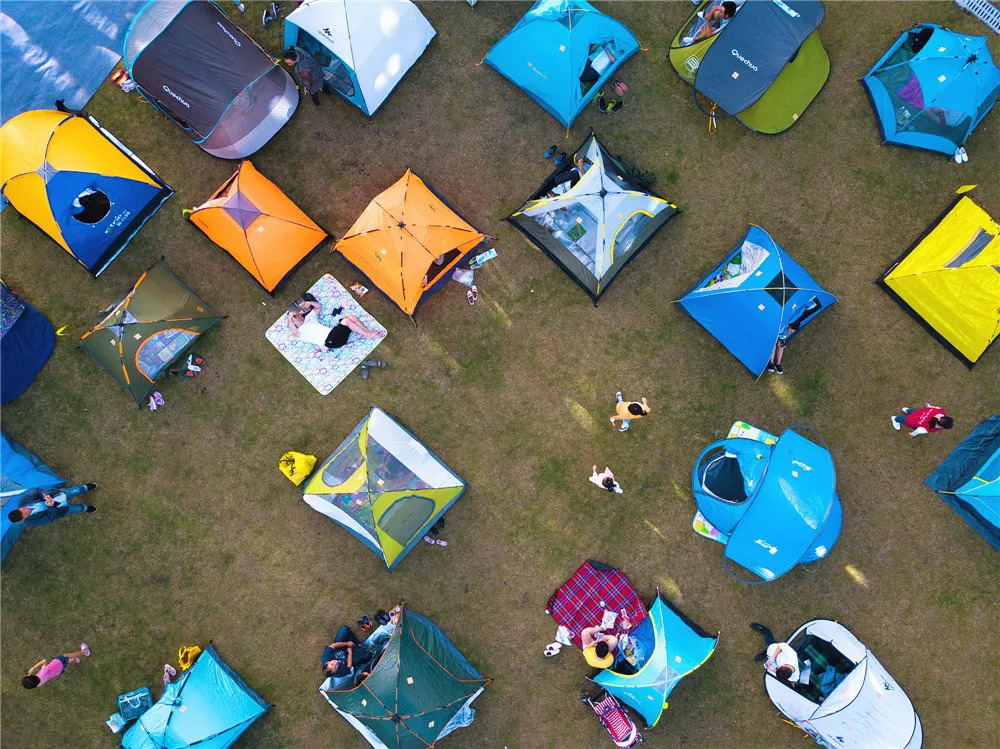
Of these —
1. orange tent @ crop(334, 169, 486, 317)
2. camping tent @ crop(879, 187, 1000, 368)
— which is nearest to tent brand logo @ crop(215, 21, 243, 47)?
orange tent @ crop(334, 169, 486, 317)

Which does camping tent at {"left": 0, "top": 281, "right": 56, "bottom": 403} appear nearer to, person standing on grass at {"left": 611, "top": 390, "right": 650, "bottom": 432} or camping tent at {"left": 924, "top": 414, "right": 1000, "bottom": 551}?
person standing on grass at {"left": 611, "top": 390, "right": 650, "bottom": 432}

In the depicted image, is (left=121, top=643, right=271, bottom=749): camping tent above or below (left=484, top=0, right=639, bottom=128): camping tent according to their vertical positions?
below

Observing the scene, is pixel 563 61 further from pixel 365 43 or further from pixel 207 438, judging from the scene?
pixel 207 438

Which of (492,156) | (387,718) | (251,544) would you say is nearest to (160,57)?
(492,156)

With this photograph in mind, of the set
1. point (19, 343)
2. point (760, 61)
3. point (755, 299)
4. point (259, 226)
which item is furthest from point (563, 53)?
point (19, 343)

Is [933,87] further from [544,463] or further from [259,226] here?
[259,226]

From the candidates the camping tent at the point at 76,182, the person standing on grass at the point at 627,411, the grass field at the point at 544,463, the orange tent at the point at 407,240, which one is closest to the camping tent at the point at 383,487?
the grass field at the point at 544,463
